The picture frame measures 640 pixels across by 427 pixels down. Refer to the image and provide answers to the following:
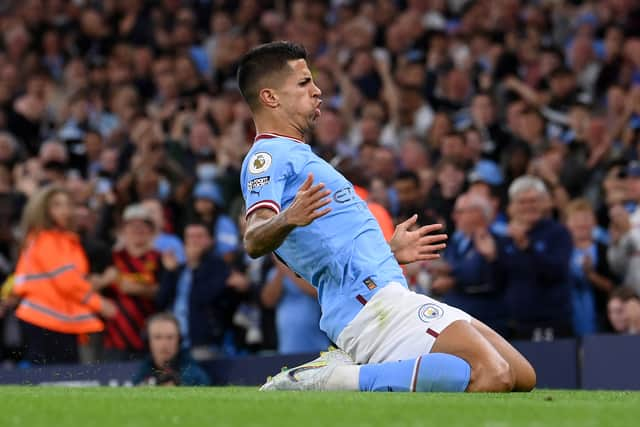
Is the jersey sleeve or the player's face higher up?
the player's face

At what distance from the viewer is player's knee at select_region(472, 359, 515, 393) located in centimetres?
655

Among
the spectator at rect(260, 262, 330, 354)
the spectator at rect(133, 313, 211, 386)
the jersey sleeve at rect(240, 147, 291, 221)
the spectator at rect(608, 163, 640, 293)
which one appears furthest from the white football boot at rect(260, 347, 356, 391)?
the spectator at rect(608, 163, 640, 293)

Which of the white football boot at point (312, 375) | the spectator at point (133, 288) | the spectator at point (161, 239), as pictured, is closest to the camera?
the white football boot at point (312, 375)

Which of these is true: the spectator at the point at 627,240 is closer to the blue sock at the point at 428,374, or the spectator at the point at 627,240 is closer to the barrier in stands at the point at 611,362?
the barrier in stands at the point at 611,362

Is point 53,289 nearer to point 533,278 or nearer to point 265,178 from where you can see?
point 533,278

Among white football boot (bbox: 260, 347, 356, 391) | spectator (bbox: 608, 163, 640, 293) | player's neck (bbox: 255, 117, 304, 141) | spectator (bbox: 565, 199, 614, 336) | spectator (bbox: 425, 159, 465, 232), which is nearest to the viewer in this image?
white football boot (bbox: 260, 347, 356, 391)

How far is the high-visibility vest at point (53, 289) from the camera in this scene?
11.4m

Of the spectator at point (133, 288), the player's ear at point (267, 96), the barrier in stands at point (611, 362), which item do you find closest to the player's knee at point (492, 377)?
Answer: the player's ear at point (267, 96)

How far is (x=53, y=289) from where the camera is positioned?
37.7 ft

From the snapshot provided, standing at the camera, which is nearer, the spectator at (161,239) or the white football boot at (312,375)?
the white football boot at (312,375)

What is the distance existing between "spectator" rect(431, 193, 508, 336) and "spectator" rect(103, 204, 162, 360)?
2.97 metres

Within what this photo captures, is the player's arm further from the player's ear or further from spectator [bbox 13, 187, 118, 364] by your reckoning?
spectator [bbox 13, 187, 118, 364]

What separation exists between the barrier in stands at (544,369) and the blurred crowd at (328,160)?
2.07ft

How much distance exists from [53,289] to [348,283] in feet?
17.3
